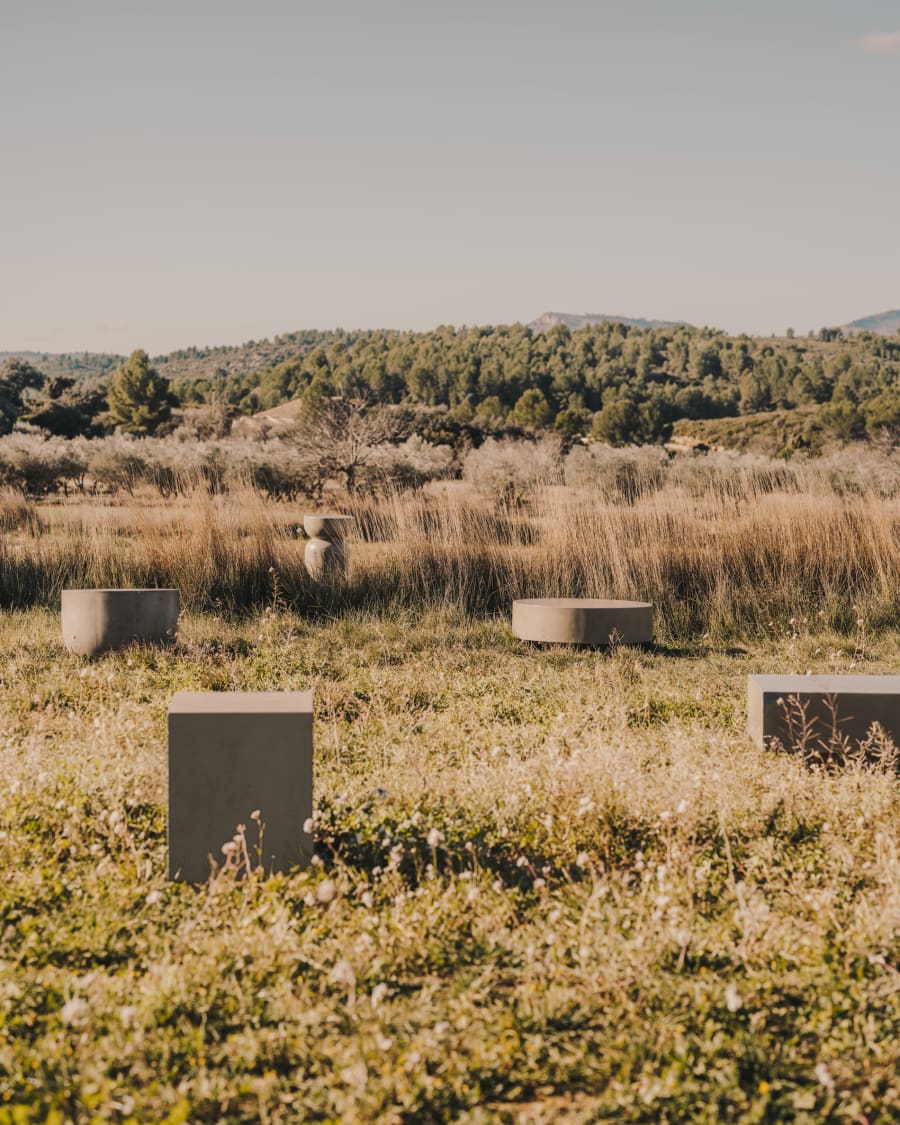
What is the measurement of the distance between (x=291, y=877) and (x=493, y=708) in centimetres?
227

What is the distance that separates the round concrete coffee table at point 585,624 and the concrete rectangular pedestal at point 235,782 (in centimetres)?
386

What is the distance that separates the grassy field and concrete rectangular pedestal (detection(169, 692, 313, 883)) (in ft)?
0.34

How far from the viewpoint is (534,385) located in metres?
62.5

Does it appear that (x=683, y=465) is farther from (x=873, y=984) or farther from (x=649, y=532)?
(x=873, y=984)

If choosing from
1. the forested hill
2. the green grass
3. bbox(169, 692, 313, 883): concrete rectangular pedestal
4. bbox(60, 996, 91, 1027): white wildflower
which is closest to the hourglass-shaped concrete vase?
the green grass

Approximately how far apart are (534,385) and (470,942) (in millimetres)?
61230

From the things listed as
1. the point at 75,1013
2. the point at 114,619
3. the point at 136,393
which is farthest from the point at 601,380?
the point at 75,1013

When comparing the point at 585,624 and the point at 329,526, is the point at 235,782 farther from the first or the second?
the point at 329,526

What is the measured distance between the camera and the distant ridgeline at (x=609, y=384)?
4684 cm

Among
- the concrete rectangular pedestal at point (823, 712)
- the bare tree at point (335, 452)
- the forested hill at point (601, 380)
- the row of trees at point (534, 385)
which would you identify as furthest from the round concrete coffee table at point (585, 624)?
the forested hill at point (601, 380)

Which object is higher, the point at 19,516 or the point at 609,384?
the point at 609,384

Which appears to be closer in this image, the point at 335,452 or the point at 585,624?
the point at 585,624

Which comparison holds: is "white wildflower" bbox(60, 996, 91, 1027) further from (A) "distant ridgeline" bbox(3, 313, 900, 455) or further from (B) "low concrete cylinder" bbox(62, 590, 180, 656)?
(A) "distant ridgeline" bbox(3, 313, 900, 455)

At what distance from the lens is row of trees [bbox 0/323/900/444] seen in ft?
144
